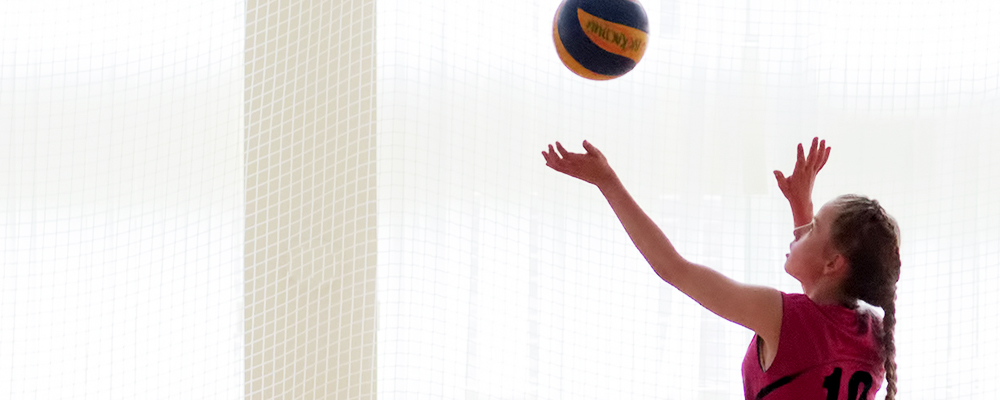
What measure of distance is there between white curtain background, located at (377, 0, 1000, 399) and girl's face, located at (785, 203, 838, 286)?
945 millimetres

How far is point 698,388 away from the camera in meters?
2.16

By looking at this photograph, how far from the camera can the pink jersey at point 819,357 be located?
42.4 inches

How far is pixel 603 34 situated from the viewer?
4.31ft

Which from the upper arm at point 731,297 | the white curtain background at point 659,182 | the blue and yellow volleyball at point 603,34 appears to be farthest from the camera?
the white curtain background at point 659,182

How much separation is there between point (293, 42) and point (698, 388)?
1362 millimetres

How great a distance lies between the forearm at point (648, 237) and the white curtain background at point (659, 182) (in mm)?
1024

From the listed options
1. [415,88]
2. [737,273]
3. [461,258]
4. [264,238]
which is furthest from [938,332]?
[264,238]

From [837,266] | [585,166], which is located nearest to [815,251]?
[837,266]
